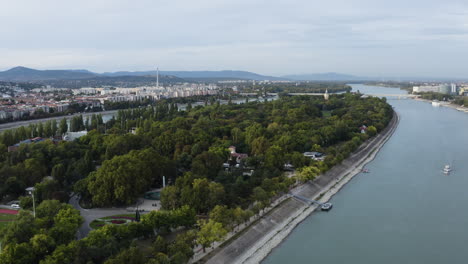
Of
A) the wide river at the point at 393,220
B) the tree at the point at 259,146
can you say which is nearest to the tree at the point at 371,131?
the wide river at the point at 393,220

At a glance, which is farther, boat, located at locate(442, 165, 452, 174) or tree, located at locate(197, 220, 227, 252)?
boat, located at locate(442, 165, 452, 174)

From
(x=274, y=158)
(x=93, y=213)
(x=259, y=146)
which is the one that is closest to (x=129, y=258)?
(x=93, y=213)

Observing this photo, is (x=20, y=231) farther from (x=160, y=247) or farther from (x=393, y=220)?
(x=393, y=220)

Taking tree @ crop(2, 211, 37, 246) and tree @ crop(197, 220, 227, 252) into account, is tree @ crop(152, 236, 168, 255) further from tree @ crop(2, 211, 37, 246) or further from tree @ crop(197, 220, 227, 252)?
tree @ crop(2, 211, 37, 246)

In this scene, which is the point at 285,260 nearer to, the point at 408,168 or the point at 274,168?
the point at 274,168

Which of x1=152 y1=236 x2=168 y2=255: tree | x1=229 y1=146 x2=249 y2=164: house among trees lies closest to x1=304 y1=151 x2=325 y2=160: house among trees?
x1=229 y1=146 x2=249 y2=164: house among trees

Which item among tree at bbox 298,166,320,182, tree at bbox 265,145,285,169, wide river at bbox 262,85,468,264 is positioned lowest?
wide river at bbox 262,85,468,264
